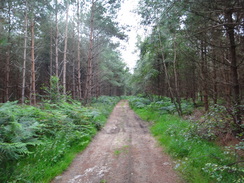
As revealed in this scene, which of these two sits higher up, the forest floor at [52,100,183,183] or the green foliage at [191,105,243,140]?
the green foliage at [191,105,243,140]

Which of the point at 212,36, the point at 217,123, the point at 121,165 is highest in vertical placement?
A: the point at 212,36

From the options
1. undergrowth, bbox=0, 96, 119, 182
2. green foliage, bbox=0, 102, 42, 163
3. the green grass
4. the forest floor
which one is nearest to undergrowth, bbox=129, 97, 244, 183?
the green grass

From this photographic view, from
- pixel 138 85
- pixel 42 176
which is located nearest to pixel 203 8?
pixel 42 176

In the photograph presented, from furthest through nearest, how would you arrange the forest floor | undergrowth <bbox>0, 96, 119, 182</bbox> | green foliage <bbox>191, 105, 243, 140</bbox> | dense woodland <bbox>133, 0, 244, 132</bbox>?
dense woodland <bbox>133, 0, 244, 132</bbox>
green foliage <bbox>191, 105, 243, 140</bbox>
the forest floor
undergrowth <bbox>0, 96, 119, 182</bbox>

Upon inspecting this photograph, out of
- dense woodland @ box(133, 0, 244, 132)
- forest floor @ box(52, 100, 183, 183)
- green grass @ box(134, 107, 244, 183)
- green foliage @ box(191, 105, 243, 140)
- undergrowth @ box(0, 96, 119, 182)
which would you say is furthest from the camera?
dense woodland @ box(133, 0, 244, 132)

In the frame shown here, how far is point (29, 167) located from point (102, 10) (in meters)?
12.1

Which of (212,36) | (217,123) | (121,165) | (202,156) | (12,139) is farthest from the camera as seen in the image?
(212,36)

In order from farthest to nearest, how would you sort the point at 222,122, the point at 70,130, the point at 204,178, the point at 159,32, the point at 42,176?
the point at 159,32 → the point at 70,130 → the point at 222,122 → the point at 42,176 → the point at 204,178

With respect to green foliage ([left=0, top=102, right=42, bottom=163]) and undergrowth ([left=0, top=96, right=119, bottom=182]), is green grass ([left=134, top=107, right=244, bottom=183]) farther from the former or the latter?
green foliage ([left=0, top=102, right=42, bottom=163])

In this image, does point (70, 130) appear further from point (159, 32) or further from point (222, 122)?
point (159, 32)

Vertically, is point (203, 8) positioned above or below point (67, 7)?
below

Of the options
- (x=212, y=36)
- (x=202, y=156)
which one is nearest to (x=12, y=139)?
(x=202, y=156)

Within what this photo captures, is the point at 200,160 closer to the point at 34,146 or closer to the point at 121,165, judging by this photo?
the point at 121,165

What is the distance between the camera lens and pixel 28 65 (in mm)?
18219
